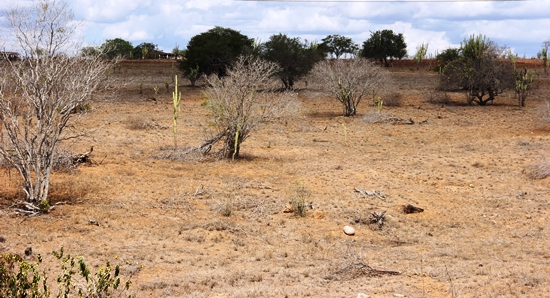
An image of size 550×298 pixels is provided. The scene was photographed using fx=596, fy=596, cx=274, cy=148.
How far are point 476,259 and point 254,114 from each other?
901cm

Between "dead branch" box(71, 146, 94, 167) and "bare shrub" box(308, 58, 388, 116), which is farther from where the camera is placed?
"bare shrub" box(308, 58, 388, 116)

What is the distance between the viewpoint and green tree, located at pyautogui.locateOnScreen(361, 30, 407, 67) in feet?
183

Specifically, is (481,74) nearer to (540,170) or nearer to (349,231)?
(540,170)

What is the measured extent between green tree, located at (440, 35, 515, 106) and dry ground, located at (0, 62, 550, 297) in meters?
10.1

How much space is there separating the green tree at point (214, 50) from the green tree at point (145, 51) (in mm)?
23595

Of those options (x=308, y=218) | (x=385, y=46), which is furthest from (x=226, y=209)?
(x=385, y=46)

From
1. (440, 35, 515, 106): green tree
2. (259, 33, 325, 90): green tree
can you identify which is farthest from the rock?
(259, 33, 325, 90): green tree

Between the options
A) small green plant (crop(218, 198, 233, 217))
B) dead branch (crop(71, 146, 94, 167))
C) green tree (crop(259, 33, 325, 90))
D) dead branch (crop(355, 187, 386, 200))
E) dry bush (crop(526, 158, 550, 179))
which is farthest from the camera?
green tree (crop(259, 33, 325, 90))

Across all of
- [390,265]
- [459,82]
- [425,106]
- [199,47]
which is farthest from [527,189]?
[199,47]

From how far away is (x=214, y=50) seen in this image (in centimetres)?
3747

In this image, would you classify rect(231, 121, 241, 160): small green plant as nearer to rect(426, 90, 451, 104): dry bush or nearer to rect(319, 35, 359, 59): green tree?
rect(426, 90, 451, 104): dry bush

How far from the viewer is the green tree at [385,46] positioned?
55812 millimetres

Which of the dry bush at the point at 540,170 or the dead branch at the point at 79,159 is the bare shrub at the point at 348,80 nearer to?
the dry bush at the point at 540,170

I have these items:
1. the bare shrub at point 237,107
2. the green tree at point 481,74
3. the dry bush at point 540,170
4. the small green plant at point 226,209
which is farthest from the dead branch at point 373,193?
the green tree at point 481,74
